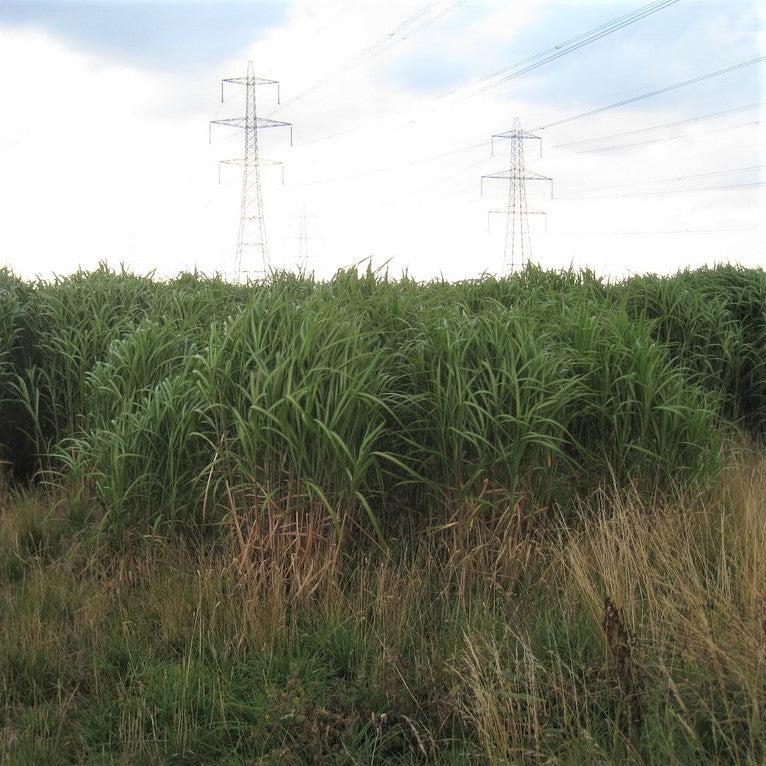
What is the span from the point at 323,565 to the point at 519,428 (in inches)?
50.6

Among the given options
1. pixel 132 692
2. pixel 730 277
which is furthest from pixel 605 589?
pixel 730 277

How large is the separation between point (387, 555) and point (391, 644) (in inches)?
22.9

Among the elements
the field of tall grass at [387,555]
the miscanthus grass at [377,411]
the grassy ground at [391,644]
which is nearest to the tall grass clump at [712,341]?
the field of tall grass at [387,555]

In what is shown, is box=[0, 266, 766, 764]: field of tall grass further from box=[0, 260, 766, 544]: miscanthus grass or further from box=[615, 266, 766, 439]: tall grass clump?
box=[615, 266, 766, 439]: tall grass clump

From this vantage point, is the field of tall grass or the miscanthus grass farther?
the miscanthus grass

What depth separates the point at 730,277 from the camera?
408 inches

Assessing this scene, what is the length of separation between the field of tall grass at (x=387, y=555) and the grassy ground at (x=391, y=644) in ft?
0.05

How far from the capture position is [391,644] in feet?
11.1

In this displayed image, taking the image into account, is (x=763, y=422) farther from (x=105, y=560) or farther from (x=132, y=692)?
(x=132, y=692)

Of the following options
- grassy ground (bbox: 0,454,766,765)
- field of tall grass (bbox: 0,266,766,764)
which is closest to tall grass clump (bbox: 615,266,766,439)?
field of tall grass (bbox: 0,266,766,764)

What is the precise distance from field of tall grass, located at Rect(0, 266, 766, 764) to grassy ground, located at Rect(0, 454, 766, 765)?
2 cm

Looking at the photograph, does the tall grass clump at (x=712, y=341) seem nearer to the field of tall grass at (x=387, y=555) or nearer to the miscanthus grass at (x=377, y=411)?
the field of tall grass at (x=387, y=555)

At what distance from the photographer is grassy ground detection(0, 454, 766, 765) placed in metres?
2.73

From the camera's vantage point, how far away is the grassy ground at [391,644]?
107 inches
